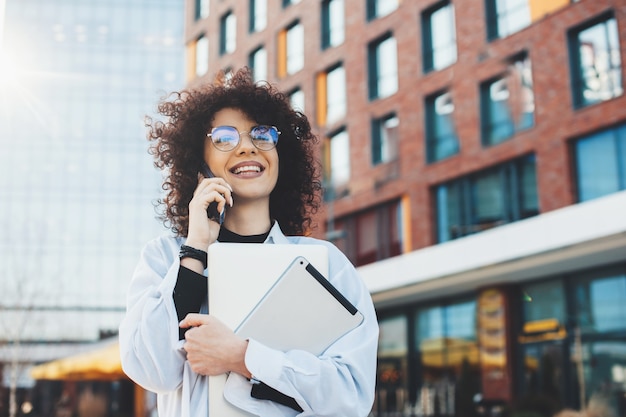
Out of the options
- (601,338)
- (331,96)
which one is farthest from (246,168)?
(331,96)

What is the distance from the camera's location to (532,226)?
52.7 ft

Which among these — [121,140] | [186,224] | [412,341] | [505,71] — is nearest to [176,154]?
[186,224]

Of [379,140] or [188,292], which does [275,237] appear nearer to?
[188,292]

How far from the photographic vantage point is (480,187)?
20703 millimetres

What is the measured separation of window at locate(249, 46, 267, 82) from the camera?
3030 cm

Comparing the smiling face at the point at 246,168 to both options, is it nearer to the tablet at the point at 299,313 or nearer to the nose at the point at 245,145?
the nose at the point at 245,145

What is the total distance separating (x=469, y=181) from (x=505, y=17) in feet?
13.6

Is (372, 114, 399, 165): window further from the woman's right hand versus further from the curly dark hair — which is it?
the woman's right hand

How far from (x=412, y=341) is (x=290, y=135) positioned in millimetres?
21770

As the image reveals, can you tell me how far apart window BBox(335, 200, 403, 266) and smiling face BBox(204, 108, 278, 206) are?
20.4 meters

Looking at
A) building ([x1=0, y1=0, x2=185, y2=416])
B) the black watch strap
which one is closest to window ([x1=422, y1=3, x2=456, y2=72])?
the black watch strap

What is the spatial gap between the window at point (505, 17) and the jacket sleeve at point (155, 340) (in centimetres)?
1899

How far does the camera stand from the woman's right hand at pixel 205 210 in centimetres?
207

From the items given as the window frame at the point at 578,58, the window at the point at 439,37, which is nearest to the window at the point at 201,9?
the window at the point at 439,37
